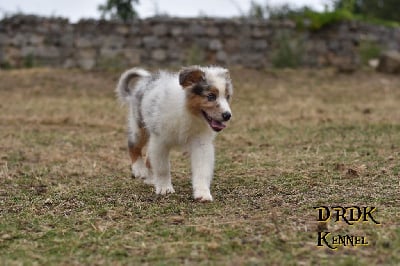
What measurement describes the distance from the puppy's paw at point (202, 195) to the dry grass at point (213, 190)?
8 centimetres

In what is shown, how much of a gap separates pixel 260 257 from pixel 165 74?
3.25 metres

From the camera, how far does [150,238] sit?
4586 millimetres

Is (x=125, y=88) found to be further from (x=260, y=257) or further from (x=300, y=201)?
(x=260, y=257)

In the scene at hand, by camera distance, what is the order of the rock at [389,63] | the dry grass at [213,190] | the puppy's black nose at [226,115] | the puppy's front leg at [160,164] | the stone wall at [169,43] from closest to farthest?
the dry grass at [213,190] → the puppy's black nose at [226,115] → the puppy's front leg at [160,164] → the stone wall at [169,43] → the rock at [389,63]

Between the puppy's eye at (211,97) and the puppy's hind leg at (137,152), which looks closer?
the puppy's eye at (211,97)

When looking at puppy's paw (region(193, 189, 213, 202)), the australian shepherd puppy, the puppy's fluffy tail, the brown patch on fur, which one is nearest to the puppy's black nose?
the australian shepherd puppy

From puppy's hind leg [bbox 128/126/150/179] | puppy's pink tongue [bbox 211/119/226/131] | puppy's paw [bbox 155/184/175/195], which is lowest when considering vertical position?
puppy's paw [bbox 155/184/175/195]

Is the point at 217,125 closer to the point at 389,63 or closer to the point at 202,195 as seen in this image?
the point at 202,195

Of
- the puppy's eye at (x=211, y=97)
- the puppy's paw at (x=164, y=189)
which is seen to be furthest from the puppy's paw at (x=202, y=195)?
the puppy's eye at (x=211, y=97)

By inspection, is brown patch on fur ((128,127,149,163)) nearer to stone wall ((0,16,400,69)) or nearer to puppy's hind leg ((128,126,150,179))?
puppy's hind leg ((128,126,150,179))

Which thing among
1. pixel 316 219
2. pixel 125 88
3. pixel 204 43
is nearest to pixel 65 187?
pixel 125 88

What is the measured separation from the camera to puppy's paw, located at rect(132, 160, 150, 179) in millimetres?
7452

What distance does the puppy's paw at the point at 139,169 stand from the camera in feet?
24.4

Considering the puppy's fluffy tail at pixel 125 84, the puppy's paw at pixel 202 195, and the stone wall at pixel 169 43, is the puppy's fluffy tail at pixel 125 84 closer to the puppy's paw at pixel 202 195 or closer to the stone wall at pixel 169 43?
the puppy's paw at pixel 202 195
